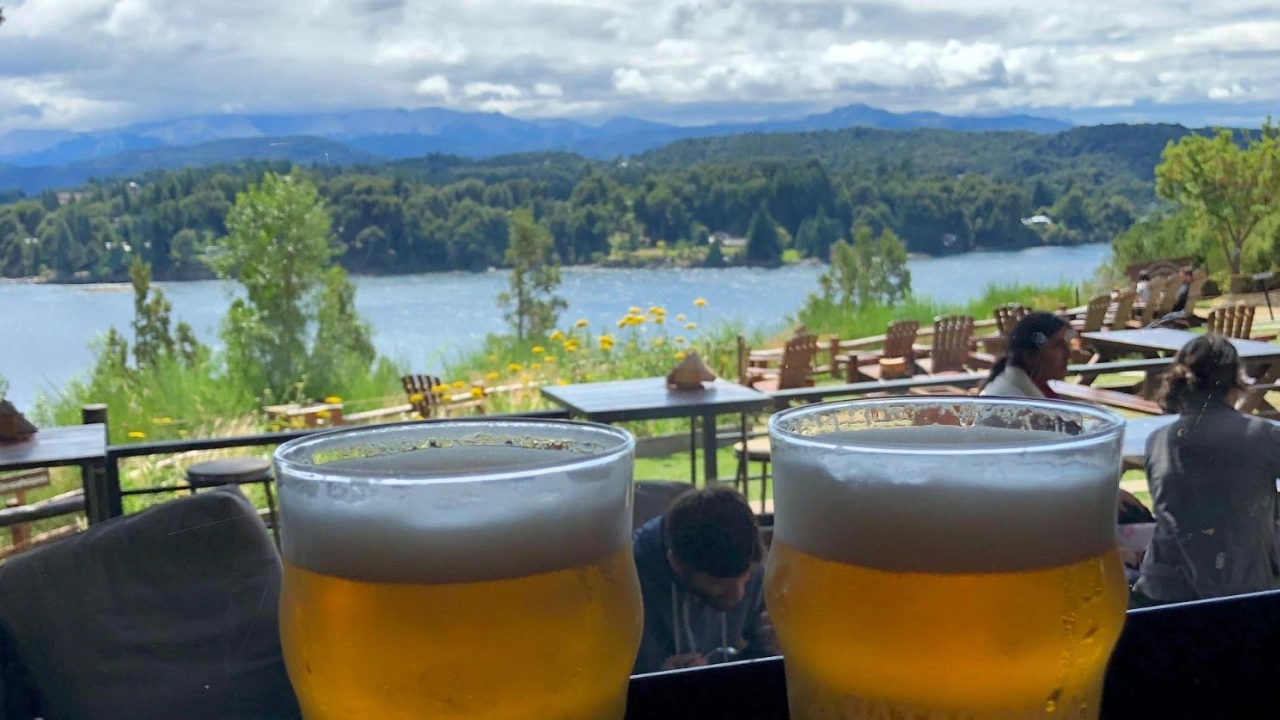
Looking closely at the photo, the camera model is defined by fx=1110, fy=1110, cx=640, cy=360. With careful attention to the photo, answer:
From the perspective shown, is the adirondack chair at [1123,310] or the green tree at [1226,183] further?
the adirondack chair at [1123,310]

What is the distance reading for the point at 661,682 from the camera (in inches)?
21.4

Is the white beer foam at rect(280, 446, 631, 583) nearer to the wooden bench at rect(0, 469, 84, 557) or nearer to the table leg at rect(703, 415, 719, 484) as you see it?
the wooden bench at rect(0, 469, 84, 557)

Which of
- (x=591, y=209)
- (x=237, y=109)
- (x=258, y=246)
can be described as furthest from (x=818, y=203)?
(x=258, y=246)

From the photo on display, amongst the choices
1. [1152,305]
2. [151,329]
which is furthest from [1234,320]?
[151,329]

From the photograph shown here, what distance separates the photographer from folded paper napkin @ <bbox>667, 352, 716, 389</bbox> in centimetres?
344

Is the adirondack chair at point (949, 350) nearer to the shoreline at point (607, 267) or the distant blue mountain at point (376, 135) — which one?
the shoreline at point (607, 267)

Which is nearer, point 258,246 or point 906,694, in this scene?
point 906,694

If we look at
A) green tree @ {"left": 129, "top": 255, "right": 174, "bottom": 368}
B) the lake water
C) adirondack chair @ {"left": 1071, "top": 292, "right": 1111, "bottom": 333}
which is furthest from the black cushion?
adirondack chair @ {"left": 1071, "top": 292, "right": 1111, "bottom": 333}

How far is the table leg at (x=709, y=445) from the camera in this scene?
320 cm

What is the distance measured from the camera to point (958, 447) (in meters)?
0.38

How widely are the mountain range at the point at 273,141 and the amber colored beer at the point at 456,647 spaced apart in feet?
5.62

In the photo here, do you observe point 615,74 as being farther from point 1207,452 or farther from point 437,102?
point 1207,452

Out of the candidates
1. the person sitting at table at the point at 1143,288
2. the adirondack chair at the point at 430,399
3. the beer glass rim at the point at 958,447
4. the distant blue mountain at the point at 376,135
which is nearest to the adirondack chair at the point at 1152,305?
the person sitting at table at the point at 1143,288

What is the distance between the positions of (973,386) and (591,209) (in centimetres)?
127
